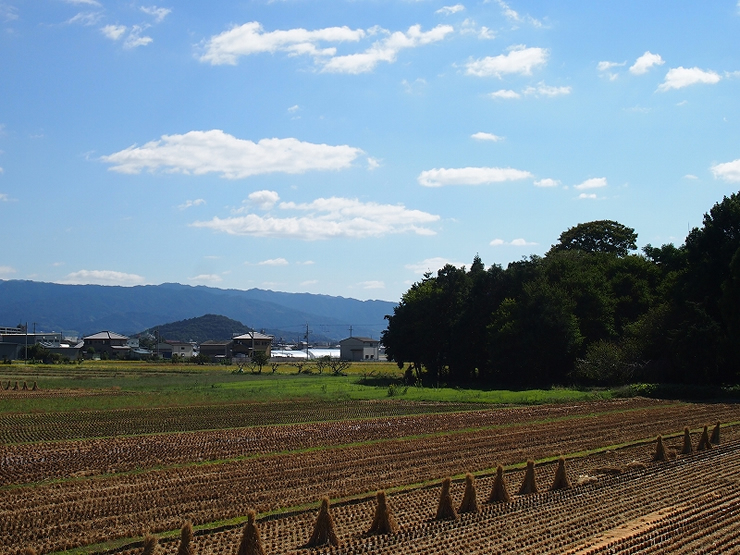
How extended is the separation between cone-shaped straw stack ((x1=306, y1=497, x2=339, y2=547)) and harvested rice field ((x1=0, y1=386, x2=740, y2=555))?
0.03 m

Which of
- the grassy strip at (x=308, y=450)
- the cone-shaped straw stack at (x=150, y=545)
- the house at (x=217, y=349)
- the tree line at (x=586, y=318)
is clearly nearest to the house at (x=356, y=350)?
the house at (x=217, y=349)

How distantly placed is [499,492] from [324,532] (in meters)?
5.34

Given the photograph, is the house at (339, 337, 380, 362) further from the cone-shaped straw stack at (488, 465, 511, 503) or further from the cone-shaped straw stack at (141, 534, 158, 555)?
the cone-shaped straw stack at (141, 534, 158, 555)

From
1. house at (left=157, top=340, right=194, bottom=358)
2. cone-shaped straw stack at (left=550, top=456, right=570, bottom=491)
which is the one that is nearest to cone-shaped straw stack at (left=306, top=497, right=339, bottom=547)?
cone-shaped straw stack at (left=550, top=456, right=570, bottom=491)

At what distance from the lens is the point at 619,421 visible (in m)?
32.8

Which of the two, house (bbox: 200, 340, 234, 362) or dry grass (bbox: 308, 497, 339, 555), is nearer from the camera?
dry grass (bbox: 308, 497, 339, 555)

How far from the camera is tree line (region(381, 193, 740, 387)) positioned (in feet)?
159

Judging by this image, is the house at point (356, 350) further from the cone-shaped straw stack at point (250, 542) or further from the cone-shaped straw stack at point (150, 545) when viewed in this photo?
the cone-shaped straw stack at point (250, 542)

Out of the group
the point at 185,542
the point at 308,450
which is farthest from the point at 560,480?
the point at 185,542

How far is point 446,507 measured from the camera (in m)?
15.5

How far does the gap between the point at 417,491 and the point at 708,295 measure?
38.3m

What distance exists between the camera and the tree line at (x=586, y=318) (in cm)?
4831

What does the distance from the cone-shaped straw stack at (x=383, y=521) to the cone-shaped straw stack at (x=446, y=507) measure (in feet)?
4.46

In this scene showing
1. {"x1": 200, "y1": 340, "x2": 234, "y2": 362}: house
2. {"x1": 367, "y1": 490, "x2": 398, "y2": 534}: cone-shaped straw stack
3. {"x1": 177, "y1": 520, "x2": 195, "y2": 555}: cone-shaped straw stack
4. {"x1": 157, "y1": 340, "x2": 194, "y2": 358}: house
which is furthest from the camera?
{"x1": 157, "y1": 340, "x2": 194, "y2": 358}: house
